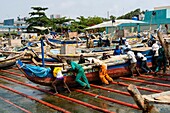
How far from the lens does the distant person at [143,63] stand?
525 inches

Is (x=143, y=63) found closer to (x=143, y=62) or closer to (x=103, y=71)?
(x=143, y=62)

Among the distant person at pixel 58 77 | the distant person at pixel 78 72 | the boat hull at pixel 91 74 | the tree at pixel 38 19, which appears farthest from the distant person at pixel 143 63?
the tree at pixel 38 19

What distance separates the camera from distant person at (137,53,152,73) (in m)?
13.3

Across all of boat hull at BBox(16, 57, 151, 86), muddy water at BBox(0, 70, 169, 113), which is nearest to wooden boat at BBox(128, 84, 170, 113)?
muddy water at BBox(0, 70, 169, 113)

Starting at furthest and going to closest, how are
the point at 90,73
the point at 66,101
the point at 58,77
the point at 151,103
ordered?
1. the point at 90,73
2. the point at 58,77
3. the point at 66,101
4. the point at 151,103

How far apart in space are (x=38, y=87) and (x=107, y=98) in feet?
13.2

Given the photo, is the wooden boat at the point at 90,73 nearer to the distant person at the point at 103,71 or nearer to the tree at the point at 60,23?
the distant person at the point at 103,71

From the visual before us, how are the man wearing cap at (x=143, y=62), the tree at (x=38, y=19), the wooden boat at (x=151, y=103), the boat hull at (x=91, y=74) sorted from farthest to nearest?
the tree at (x=38, y=19) → the man wearing cap at (x=143, y=62) → the boat hull at (x=91, y=74) → the wooden boat at (x=151, y=103)

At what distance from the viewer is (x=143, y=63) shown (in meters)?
13.5

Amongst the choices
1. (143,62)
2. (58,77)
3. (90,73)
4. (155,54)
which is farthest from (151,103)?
(155,54)

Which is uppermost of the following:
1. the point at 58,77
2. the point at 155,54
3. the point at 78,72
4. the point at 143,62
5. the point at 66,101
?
the point at 155,54

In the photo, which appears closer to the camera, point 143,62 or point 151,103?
point 151,103

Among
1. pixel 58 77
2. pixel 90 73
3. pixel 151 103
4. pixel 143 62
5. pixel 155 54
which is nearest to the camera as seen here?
pixel 151 103

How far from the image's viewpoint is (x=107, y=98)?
9.92 meters
